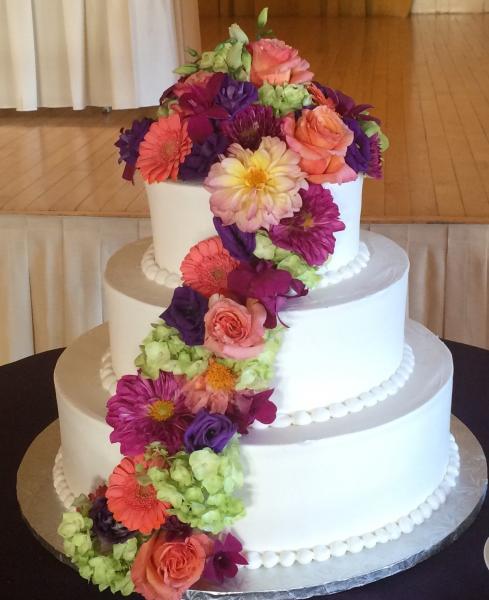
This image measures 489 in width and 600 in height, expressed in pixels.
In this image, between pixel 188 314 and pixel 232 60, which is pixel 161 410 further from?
pixel 232 60

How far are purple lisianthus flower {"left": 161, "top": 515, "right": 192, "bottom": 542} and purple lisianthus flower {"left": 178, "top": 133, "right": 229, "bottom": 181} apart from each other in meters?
0.51

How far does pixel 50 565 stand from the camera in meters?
1.47

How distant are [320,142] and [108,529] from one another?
0.65 m

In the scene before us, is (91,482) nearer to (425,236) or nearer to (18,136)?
(425,236)

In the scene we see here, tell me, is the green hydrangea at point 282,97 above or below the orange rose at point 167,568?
above

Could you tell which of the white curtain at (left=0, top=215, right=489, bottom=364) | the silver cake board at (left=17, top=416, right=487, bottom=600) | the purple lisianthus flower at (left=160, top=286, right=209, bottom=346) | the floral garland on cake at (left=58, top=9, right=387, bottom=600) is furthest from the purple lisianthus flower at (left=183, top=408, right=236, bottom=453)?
the white curtain at (left=0, top=215, right=489, bottom=364)

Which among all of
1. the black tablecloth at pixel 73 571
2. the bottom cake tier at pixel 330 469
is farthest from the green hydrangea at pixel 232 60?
the black tablecloth at pixel 73 571

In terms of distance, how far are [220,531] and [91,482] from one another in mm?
282

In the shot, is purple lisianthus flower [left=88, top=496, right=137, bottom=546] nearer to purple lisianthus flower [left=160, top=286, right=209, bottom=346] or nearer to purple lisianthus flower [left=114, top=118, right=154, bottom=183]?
purple lisianthus flower [left=160, top=286, right=209, bottom=346]

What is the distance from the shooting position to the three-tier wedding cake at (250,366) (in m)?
1.35

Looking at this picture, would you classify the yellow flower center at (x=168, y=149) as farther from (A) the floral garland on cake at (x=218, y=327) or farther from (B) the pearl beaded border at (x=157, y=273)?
(B) the pearl beaded border at (x=157, y=273)

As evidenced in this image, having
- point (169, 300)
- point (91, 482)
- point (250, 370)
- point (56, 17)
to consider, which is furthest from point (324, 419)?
point (56, 17)

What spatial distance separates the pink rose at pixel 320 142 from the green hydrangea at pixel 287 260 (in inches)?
4.5

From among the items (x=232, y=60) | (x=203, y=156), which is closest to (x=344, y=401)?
(x=203, y=156)
